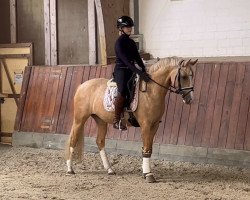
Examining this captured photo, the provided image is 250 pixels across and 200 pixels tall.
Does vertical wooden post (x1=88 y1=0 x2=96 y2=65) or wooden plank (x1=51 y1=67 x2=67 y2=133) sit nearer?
wooden plank (x1=51 y1=67 x2=67 y2=133)

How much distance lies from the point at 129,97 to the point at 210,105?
4.55 ft

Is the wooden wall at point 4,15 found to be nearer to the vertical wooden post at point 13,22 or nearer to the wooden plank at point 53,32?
the vertical wooden post at point 13,22

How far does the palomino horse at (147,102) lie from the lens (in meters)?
5.42

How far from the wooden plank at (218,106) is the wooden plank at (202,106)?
166 mm

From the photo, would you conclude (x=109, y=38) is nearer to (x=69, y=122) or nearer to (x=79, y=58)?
(x=79, y=58)

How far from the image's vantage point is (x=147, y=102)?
565 centimetres

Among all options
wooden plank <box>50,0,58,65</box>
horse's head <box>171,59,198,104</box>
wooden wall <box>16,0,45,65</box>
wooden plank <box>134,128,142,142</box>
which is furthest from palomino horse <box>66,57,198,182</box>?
wooden wall <box>16,0,45,65</box>

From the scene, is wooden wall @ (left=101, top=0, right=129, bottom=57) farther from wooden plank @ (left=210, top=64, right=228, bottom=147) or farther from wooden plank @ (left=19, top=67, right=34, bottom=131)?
wooden plank @ (left=210, top=64, right=228, bottom=147)

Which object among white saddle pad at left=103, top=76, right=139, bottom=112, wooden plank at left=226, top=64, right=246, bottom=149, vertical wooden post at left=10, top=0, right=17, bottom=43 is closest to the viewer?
white saddle pad at left=103, top=76, right=139, bottom=112

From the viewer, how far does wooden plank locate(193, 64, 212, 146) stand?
6586mm

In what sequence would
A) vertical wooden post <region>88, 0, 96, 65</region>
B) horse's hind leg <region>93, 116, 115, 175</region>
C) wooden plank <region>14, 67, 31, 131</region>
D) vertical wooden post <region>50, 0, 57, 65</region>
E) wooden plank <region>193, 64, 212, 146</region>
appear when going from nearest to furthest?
1. horse's hind leg <region>93, 116, 115, 175</region>
2. wooden plank <region>193, 64, 212, 146</region>
3. vertical wooden post <region>88, 0, 96, 65</region>
4. wooden plank <region>14, 67, 31, 131</region>
5. vertical wooden post <region>50, 0, 57, 65</region>

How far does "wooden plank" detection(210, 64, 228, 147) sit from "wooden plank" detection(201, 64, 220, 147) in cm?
4

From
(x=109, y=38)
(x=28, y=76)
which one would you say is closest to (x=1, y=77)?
(x=28, y=76)

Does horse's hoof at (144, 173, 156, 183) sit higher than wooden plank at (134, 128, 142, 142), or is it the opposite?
wooden plank at (134, 128, 142, 142)
